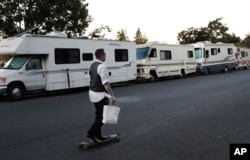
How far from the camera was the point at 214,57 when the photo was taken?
34.8 meters

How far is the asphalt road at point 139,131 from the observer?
6324 mm

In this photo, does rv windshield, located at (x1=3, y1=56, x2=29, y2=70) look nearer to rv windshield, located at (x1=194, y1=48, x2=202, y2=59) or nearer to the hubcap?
the hubcap

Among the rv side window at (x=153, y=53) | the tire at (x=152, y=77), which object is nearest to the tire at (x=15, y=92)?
the tire at (x=152, y=77)

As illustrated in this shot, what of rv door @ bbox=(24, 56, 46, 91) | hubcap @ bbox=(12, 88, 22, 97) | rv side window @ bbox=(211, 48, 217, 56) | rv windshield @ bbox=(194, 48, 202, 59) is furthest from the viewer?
rv side window @ bbox=(211, 48, 217, 56)

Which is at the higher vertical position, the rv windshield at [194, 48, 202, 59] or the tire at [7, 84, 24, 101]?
the rv windshield at [194, 48, 202, 59]

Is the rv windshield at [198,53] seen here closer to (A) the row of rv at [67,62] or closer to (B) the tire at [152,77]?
(A) the row of rv at [67,62]

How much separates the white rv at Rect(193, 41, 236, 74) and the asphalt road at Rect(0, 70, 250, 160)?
2037 centimetres

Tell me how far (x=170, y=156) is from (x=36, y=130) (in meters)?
4.02

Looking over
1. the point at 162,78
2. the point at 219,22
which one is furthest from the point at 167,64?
the point at 219,22

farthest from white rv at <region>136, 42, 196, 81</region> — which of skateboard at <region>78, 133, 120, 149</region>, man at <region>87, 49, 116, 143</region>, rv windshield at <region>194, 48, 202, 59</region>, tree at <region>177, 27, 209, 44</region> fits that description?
tree at <region>177, 27, 209, 44</region>

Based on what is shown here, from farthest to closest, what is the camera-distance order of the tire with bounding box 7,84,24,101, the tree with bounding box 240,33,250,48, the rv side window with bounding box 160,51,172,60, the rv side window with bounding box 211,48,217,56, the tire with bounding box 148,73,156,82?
1. the tree with bounding box 240,33,250,48
2. the rv side window with bounding box 211,48,217,56
3. the rv side window with bounding box 160,51,172,60
4. the tire with bounding box 148,73,156,82
5. the tire with bounding box 7,84,24,101

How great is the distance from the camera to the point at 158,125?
8805 mm

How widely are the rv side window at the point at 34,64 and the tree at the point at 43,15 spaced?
33.4 ft

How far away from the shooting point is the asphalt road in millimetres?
6324
